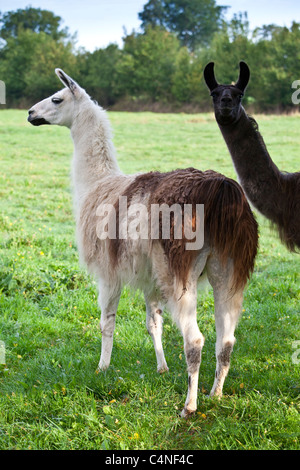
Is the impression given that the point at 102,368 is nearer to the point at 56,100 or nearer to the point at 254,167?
the point at 254,167

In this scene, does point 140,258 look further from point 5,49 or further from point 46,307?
point 5,49

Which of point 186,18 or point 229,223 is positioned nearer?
point 229,223

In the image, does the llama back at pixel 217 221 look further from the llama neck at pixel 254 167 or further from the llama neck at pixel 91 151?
the llama neck at pixel 91 151

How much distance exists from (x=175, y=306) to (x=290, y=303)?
235cm

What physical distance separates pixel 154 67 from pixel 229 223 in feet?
126

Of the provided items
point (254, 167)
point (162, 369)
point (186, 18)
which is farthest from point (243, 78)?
point (186, 18)

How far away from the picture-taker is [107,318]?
386cm

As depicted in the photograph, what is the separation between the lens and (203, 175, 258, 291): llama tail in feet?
9.64

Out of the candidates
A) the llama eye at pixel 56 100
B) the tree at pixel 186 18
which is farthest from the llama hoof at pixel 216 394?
the tree at pixel 186 18

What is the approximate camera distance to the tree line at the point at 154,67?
94.7 feet

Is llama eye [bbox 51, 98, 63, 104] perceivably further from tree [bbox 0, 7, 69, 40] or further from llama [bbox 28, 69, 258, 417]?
tree [bbox 0, 7, 69, 40]

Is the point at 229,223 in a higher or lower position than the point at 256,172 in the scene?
lower

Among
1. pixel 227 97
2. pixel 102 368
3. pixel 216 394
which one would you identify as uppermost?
pixel 227 97

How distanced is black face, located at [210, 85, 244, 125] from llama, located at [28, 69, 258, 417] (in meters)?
0.91
